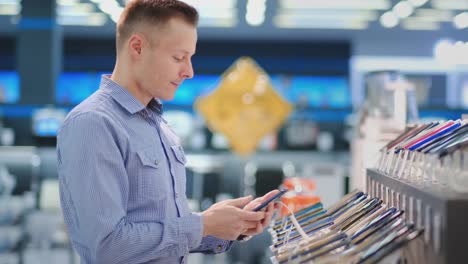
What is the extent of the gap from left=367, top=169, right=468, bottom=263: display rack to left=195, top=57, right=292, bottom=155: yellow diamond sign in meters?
4.59

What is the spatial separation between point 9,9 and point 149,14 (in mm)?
8962

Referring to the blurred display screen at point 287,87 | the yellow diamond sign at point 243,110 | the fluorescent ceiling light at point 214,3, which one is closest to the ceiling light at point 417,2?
the fluorescent ceiling light at point 214,3

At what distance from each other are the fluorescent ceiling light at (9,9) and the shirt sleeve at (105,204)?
336 inches

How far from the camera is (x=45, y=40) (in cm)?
718

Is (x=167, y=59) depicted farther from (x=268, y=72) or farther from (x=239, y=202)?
(x=268, y=72)

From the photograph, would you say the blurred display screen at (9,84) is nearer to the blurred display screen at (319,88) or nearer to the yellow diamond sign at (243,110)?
the blurred display screen at (319,88)

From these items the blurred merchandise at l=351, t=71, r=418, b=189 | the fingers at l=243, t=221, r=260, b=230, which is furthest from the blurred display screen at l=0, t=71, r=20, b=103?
the fingers at l=243, t=221, r=260, b=230

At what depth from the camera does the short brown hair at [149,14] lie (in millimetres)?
1822

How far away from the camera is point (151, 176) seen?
1.77 meters

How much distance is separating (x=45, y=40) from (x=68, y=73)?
558cm

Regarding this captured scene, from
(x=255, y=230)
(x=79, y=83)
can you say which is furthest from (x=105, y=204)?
(x=79, y=83)

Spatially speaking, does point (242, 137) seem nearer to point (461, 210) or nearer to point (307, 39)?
point (461, 210)

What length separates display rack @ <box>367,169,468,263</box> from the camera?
116 cm

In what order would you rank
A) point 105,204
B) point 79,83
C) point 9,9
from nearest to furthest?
point 105,204
point 9,9
point 79,83
